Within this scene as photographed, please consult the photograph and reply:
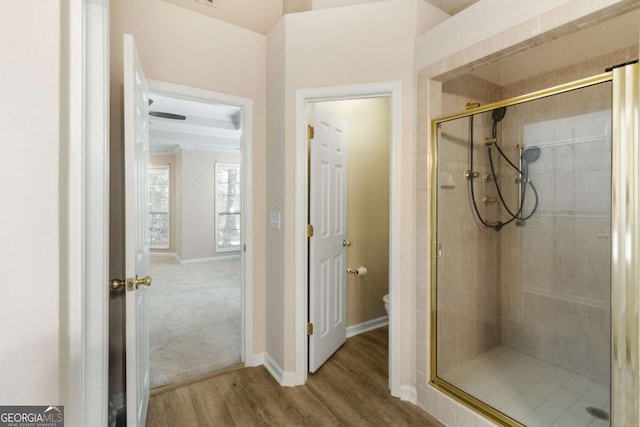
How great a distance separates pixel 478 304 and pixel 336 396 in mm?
1248

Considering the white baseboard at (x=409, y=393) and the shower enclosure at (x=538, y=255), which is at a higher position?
the shower enclosure at (x=538, y=255)

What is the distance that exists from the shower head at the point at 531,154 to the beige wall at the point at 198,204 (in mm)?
6654

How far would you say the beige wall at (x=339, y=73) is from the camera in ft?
6.64

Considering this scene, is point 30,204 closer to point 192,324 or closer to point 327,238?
point 327,238

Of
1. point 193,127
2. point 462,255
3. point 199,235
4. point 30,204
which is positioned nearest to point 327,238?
point 462,255

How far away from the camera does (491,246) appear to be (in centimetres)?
232

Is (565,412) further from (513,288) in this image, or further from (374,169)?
(374,169)

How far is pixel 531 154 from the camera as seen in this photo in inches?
79.8

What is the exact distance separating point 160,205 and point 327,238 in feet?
21.1

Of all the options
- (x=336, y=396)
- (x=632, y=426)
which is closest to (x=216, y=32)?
(x=336, y=396)

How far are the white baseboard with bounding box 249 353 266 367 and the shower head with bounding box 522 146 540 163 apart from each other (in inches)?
97.6

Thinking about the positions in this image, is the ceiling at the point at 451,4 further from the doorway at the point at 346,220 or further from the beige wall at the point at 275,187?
the beige wall at the point at 275,187

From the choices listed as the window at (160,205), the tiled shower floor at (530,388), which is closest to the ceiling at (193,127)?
the window at (160,205)

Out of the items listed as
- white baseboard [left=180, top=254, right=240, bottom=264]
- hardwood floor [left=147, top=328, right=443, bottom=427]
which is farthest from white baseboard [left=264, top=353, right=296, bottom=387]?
white baseboard [left=180, top=254, right=240, bottom=264]
